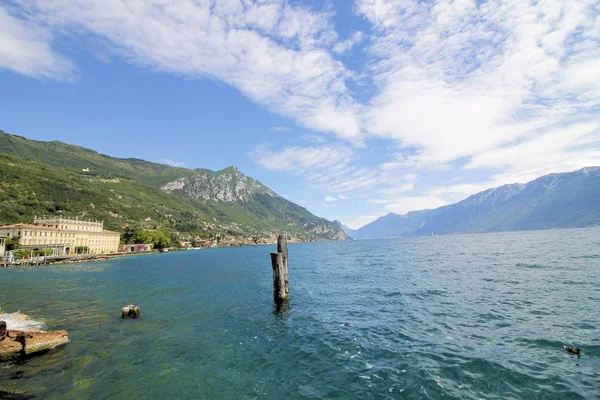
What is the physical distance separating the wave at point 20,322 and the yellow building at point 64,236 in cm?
10549

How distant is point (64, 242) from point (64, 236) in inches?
101

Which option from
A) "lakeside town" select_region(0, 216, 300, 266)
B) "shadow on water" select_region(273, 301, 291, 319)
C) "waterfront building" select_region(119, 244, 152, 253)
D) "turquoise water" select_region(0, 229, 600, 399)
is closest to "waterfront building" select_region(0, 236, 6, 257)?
"lakeside town" select_region(0, 216, 300, 266)

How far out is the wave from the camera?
21234 mm

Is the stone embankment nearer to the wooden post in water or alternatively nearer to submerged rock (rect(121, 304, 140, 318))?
submerged rock (rect(121, 304, 140, 318))

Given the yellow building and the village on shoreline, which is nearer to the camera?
the village on shoreline

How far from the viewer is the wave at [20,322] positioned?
69.7 ft

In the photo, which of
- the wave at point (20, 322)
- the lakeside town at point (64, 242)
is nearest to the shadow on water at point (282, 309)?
the wave at point (20, 322)

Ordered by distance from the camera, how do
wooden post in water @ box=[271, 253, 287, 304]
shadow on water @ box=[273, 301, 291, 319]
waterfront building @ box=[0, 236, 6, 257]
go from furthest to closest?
waterfront building @ box=[0, 236, 6, 257]
wooden post in water @ box=[271, 253, 287, 304]
shadow on water @ box=[273, 301, 291, 319]

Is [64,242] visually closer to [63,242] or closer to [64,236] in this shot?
[63,242]

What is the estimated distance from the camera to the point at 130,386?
1272cm

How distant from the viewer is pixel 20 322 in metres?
22.7

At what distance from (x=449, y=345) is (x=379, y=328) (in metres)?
4.84

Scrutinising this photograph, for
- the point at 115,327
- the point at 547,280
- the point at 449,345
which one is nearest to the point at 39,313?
the point at 115,327

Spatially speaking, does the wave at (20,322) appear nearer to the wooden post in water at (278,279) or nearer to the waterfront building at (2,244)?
the wooden post in water at (278,279)
